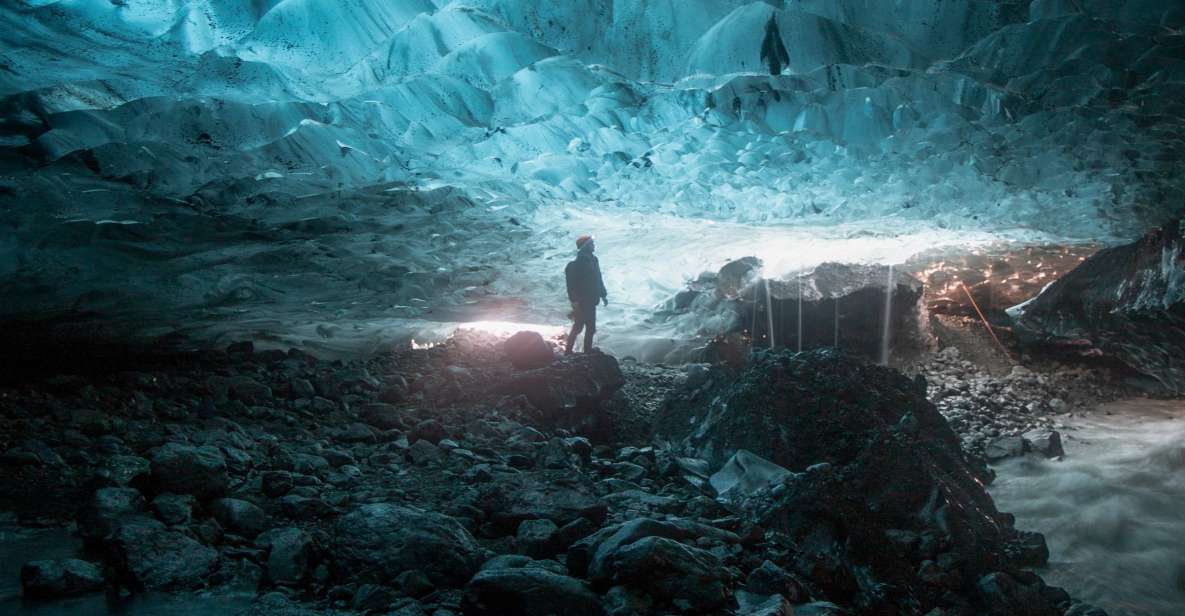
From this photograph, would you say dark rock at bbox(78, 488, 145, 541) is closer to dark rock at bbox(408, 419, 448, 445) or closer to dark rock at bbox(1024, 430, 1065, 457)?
dark rock at bbox(408, 419, 448, 445)

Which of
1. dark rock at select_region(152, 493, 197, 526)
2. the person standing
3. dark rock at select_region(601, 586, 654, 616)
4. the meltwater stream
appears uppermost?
the person standing

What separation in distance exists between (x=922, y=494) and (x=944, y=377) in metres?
3.73

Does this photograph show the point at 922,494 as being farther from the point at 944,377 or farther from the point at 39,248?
the point at 39,248

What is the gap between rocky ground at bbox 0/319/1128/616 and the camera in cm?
262

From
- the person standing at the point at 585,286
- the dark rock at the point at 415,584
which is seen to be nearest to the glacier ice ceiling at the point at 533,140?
the person standing at the point at 585,286

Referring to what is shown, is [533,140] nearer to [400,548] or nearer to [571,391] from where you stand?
[571,391]

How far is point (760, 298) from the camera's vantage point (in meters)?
7.74

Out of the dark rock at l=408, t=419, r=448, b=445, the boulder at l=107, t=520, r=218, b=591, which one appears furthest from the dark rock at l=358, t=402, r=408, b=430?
the boulder at l=107, t=520, r=218, b=591

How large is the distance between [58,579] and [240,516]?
587mm

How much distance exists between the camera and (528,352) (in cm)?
598

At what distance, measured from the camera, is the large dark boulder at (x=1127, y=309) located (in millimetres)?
6090

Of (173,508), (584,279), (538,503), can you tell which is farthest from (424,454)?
(584,279)

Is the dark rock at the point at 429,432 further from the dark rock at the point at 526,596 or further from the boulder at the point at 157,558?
the dark rock at the point at 526,596

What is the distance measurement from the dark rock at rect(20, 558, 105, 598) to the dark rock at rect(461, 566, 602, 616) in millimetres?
1186
